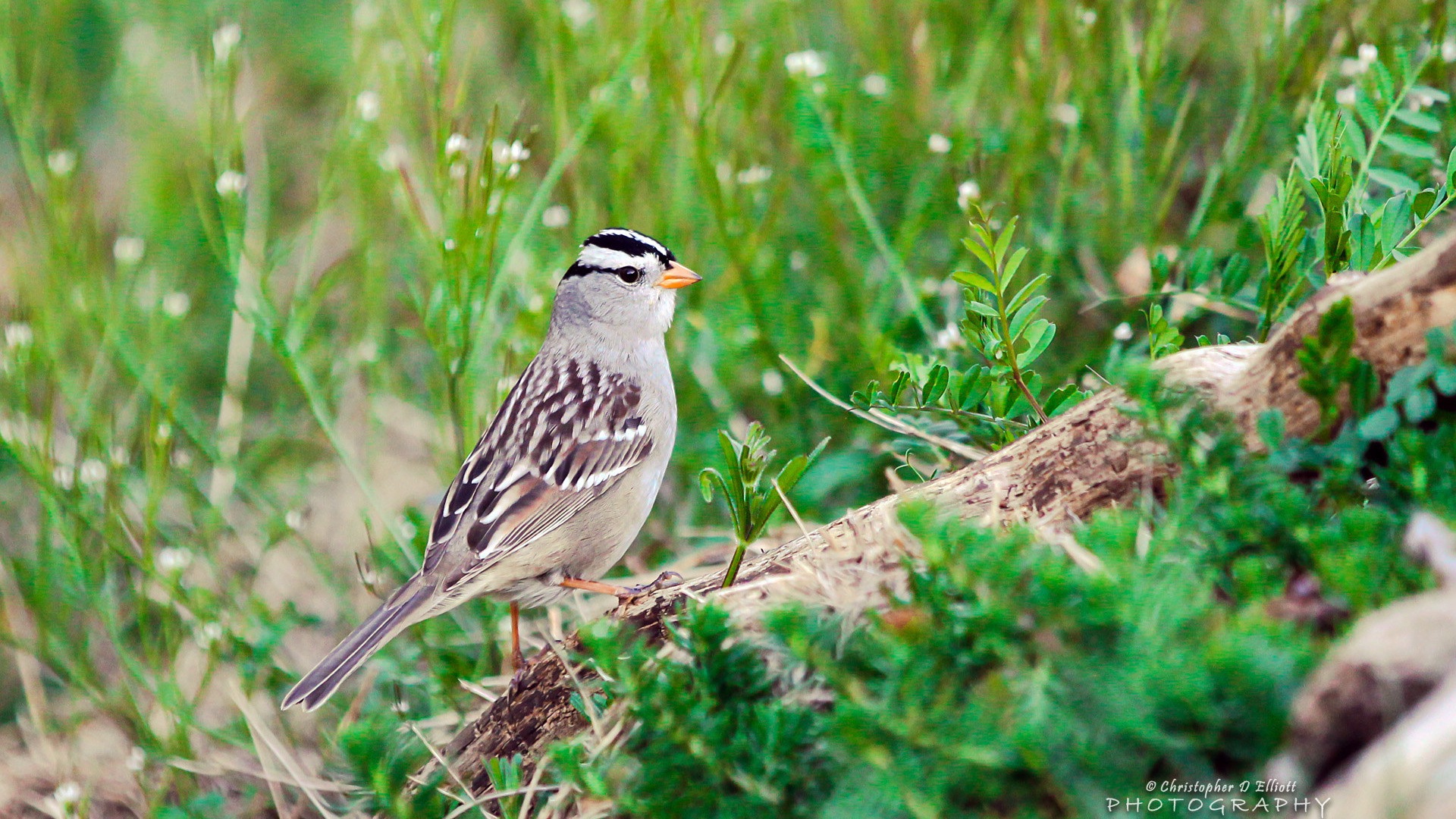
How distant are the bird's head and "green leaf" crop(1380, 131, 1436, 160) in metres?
2.18

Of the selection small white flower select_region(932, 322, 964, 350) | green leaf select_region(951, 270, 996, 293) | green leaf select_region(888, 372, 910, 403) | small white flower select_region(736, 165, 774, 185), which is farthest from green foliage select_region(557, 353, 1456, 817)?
small white flower select_region(736, 165, 774, 185)

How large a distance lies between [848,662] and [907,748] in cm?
35

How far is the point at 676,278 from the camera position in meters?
4.30

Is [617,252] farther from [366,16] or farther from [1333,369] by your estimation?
[1333,369]

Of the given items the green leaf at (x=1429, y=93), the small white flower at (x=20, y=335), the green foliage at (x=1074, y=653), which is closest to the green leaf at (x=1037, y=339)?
the green foliage at (x=1074, y=653)

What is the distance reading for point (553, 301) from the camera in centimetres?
455

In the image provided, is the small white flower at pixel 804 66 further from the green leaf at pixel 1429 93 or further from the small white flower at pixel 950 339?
the green leaf at pixel 1429 93

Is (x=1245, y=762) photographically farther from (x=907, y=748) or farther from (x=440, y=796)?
(x=440, y=796)

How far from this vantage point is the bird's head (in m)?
4.25

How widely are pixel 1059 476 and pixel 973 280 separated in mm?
553

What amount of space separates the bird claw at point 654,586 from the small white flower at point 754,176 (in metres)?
1.65

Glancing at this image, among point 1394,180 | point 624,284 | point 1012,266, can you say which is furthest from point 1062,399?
point 624,284

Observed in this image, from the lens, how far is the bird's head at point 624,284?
4.25 meters

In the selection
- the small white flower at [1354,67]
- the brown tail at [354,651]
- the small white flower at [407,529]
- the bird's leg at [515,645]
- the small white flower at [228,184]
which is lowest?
the bird's leg at [515,645]
